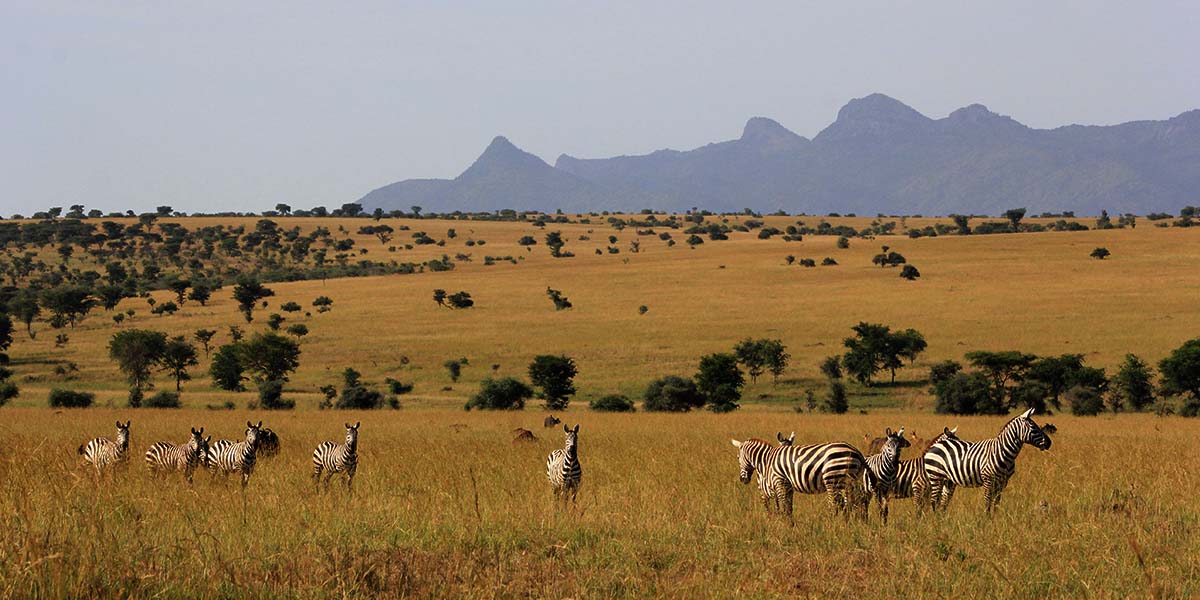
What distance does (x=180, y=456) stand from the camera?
53.3ft

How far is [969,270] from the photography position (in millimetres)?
103062

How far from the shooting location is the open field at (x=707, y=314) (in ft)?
214

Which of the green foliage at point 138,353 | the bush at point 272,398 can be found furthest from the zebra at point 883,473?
the green foliage at point 138,353

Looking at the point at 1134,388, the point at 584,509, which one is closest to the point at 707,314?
the point at 1134,388

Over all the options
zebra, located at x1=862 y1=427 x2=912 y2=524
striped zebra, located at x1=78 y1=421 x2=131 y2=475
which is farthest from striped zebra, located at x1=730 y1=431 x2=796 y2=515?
striped zebra, located at x1=78 y1=421 x2=131 y2=475

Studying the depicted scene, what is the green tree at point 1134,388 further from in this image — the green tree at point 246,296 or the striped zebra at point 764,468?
the green tree at point 246,296

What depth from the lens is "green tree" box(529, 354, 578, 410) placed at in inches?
2149

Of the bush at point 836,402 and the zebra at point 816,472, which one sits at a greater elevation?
the zebra at point 816,472

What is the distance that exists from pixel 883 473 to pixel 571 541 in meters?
4.86

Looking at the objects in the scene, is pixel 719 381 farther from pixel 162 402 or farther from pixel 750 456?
pixel 750 456

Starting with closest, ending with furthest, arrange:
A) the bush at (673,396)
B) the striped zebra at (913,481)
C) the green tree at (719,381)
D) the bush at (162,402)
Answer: the striped zebra at (913,481), the bush at (162,402), the bush at (673,396), the green tree at (719,381)

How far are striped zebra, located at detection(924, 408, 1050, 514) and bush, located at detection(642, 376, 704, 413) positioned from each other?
122 ft

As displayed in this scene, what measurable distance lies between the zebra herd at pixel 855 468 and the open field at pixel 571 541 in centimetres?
28

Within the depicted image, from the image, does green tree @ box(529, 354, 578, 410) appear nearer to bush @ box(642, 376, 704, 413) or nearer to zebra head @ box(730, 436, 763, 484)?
bush @ box(642, 376, 704, 413)
